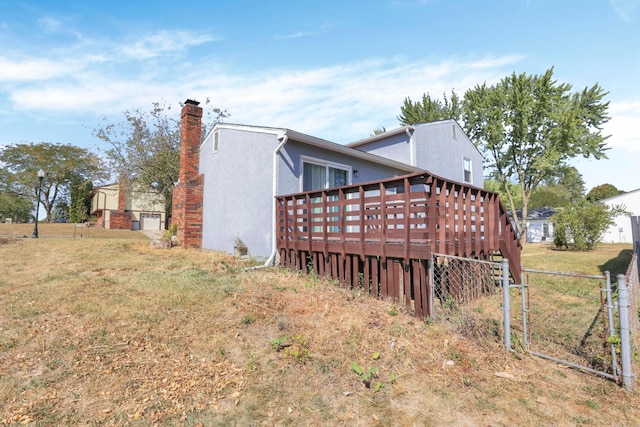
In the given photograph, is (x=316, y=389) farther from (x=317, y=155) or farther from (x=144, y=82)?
(x=144, y=82)

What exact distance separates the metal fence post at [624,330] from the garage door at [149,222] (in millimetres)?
33495

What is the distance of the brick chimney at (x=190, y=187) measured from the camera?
10.3m

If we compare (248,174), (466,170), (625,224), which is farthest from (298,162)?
(625,224)

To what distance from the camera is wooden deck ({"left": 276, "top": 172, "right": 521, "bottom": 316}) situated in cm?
518

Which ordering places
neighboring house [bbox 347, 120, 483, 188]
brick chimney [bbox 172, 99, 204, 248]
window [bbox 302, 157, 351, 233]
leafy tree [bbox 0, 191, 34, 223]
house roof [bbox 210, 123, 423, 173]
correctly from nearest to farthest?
house roof [bbox 210, 123, 423, 173] < window [bbox 302, 157, 351, 233] < brick chimney [bbox 172, 99, 204, 248] < neighboring house [bbox 347, 120, 483, 188] < leafy tree [bbox 0, 191, 34, 223]

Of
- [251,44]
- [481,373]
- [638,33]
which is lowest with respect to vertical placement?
[481,373]

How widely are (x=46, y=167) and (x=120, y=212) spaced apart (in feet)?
46.0

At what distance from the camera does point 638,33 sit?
750 centimetres

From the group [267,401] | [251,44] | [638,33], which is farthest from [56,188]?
[638,33]

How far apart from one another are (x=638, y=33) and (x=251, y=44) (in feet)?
32.9

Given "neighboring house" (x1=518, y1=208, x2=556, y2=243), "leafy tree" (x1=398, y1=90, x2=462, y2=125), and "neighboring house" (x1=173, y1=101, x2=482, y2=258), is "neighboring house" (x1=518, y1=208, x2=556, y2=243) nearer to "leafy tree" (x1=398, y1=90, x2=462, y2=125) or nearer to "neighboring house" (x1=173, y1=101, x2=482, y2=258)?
"leafy tree" (x1=398, y1=90, x2=462, y2=125)

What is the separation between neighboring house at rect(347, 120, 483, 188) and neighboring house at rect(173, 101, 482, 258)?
237 centimetres

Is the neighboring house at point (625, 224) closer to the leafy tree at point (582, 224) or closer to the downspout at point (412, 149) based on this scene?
the leafy tree at point (582, 224)

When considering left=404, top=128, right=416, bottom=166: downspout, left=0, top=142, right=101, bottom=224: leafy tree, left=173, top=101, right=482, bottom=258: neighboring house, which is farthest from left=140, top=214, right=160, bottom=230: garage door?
left=404, top=128, right=416, bottom=166: downspout
